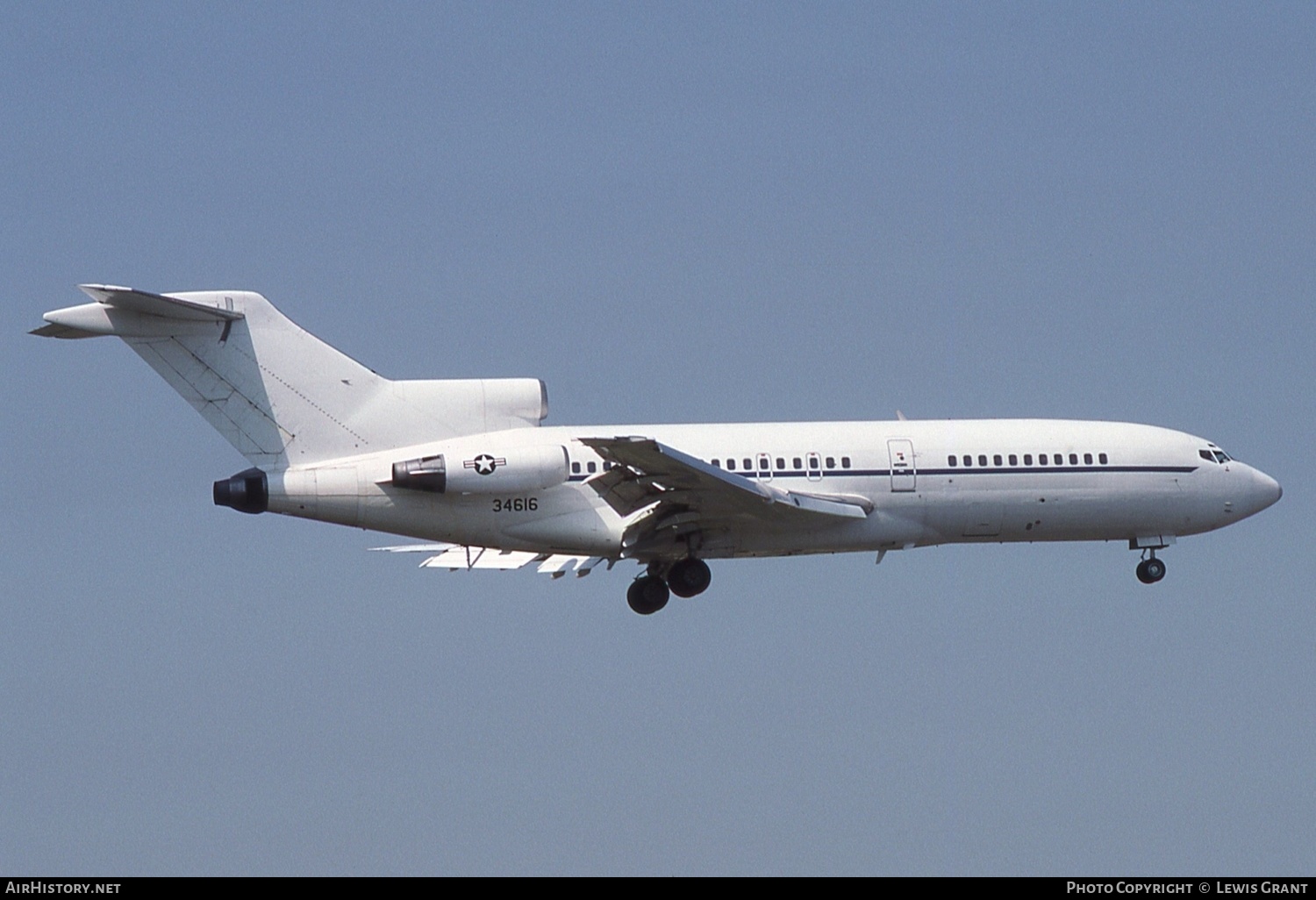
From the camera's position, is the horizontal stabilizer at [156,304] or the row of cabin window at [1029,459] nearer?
the horizontal stabilizer at [156,304]

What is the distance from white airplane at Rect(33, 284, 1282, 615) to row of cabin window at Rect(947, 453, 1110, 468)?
0.04 metres

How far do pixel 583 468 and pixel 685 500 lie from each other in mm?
2337

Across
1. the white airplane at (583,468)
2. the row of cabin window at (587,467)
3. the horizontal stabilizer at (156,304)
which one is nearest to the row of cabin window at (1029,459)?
Answer: the white airplane at (583,468)

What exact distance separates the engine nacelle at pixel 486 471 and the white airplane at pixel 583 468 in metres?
0.04

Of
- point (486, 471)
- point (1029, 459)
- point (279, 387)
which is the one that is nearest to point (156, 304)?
point (279, 387)

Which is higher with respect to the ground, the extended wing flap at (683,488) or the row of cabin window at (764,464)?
the row of cabin window at (764,464)

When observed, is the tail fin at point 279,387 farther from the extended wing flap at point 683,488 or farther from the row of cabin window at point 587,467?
the extended wing flap at point 683,488

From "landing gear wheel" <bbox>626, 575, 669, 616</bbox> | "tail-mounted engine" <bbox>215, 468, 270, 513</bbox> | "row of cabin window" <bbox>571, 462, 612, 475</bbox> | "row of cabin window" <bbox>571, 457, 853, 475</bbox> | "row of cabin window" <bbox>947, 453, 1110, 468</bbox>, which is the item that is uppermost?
"row of cabin window" <bbox>947, 453, 1110, 468</bbox>

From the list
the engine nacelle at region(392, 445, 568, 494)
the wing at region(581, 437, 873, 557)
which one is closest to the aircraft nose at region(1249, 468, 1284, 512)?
the wing at region(581, 437, 873, 557)

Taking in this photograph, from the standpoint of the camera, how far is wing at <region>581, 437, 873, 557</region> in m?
37.6

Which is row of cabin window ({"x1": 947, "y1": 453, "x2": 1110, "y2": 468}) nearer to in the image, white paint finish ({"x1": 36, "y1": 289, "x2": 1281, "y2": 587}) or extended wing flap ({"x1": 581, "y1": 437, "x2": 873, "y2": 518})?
white paint finish ({"x1": 36, "y1": 289, "x2": 1281, "y2": 587})

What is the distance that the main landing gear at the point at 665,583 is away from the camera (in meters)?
40.7

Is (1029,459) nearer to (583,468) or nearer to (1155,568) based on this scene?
(1155,568)

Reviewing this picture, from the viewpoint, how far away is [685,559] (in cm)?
4072
